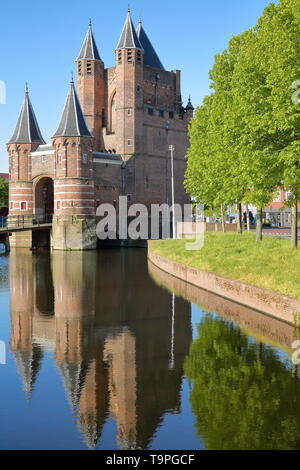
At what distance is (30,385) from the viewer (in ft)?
37.4

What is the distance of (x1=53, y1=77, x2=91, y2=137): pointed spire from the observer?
172 feet

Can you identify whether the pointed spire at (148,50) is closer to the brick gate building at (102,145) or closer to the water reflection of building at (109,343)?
the brick gate building at (102,145)

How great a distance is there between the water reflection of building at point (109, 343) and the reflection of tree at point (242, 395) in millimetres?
582

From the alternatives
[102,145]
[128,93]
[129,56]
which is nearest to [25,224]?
[102,145]

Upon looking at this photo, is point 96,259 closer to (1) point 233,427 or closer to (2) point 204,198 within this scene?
(2) point 204,198

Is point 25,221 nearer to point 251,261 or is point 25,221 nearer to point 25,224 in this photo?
point 25,224

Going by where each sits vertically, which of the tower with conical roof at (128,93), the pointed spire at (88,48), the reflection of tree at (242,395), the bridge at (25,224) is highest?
the pointed spire at (88,48)

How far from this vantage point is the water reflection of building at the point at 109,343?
995 cm

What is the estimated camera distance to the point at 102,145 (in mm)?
69062

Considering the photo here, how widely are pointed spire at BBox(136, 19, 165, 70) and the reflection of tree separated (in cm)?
6575

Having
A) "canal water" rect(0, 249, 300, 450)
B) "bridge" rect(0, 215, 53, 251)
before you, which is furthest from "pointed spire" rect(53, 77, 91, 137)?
"canal water" rect(0, 249, 300, 450)

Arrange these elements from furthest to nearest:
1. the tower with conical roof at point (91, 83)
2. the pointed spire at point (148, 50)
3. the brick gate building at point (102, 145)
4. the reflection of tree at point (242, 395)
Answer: the pointed spire at point (148, 50)
the tower with conical roof at point (91, 83)
the brick gate building at point (102, 145)
the reflection of tree at point (242, 395)

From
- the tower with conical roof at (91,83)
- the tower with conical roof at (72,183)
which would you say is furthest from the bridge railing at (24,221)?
the tower with conical roof at (91,83)

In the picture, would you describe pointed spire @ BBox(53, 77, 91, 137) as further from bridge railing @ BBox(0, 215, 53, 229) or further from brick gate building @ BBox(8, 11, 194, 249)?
bridge railing @ BBox(0, 215, 53, 229)
